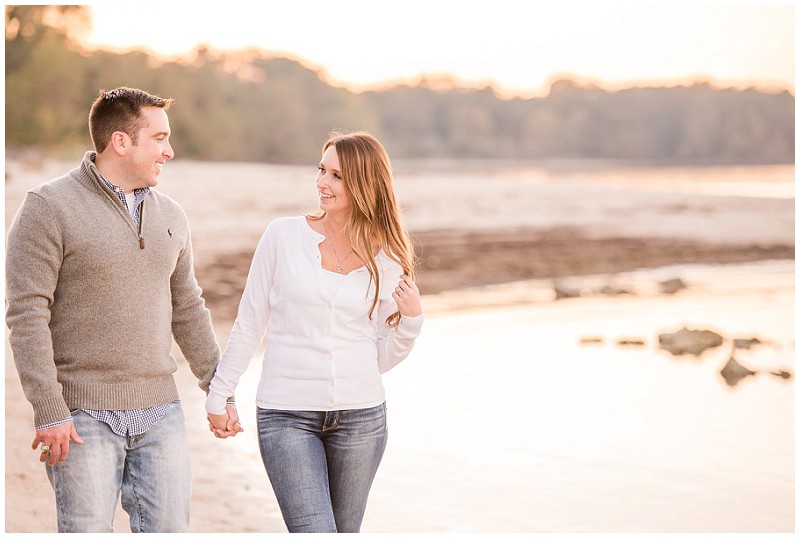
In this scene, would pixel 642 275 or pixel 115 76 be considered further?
pixel 115 76

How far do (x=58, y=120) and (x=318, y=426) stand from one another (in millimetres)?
28953

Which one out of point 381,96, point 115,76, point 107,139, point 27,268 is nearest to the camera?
point 27,268

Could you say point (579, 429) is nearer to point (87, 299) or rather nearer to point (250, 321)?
point (250, 321)

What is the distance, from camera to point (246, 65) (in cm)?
5384

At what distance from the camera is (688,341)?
1062 cm

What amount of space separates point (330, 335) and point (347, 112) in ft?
179

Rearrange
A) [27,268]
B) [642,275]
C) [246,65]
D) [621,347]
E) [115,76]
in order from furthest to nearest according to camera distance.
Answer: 1. [246,65]
2. [115,76]
3. [642,275]
4. [621,347]
5. [27,268]

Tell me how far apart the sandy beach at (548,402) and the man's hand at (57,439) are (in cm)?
235

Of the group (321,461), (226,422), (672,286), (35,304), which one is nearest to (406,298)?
(321,461)

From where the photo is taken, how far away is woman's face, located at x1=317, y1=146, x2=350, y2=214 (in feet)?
10.7

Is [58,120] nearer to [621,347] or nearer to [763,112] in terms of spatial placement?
[621,347]

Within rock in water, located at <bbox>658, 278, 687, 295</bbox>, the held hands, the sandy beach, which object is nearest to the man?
the held hands

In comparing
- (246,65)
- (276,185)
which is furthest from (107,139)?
(246,65)

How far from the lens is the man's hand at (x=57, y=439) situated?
292 centimetres
